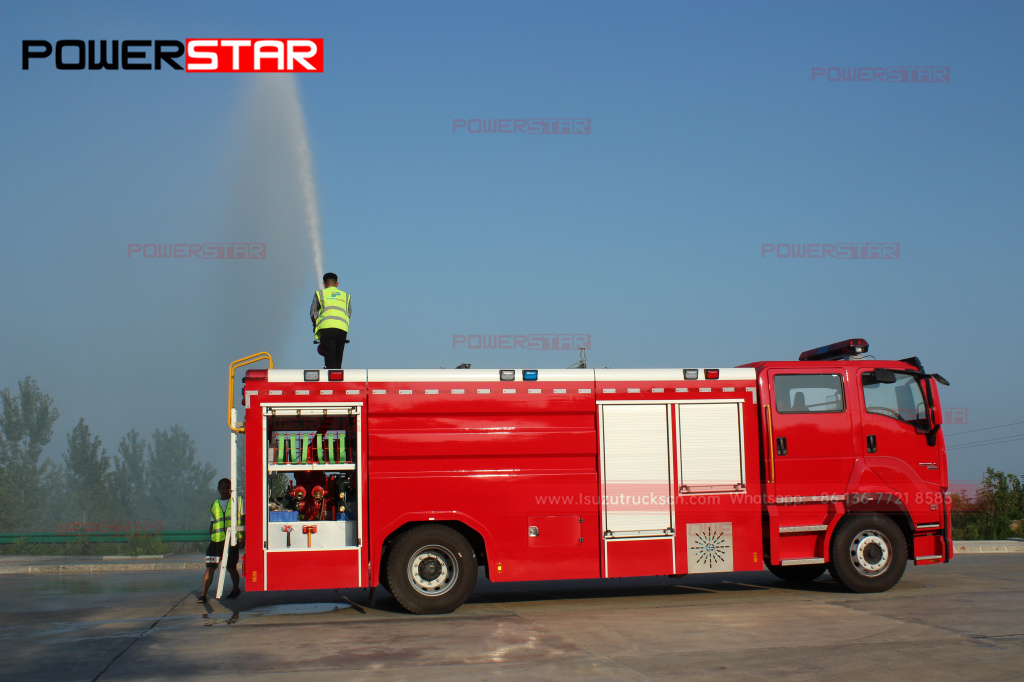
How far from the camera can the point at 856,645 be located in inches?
308

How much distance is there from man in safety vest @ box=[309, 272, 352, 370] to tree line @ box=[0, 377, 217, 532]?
41.1 metres

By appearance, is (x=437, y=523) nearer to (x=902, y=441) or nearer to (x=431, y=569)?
(x=431, y=569)

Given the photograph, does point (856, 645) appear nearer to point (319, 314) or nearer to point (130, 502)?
point (319, 314)

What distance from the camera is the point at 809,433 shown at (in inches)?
426

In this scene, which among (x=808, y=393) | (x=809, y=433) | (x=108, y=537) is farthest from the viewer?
(x=108, y=537)

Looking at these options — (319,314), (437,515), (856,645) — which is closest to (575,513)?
(437,515)

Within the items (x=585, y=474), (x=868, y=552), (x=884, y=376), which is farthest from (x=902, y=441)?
(x=585, y=474)

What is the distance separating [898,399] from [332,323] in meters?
7.60

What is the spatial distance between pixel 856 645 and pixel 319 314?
743 cm

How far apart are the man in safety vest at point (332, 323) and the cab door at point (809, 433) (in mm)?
5645

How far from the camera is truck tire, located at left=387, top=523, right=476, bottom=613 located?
9688mm

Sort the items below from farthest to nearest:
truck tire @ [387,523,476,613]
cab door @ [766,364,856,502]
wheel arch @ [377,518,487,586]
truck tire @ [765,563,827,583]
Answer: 1. truck tire @ [765,563,827,583]
2. cab door @ [766,364,856,502]
3. wheel arch @ [377,518,487,586]
4. truck tire @ [387,523,476,613]

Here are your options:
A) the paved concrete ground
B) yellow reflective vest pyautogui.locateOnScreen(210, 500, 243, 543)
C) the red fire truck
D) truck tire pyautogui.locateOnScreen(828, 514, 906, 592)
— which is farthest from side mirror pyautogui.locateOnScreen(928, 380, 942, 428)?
yellow reflective vest pyautogui.locateOnScreen(210, 500, 243, 543)

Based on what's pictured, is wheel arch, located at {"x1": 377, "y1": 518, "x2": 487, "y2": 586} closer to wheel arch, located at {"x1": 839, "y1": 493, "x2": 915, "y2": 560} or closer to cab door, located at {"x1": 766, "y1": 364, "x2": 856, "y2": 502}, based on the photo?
cab door, located at {"x1": 766, "y1": 364, "x2": 856, "y2": 502}
